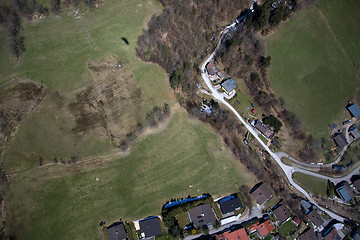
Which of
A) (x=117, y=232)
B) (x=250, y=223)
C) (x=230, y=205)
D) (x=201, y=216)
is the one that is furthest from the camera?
(x=250, y=223)

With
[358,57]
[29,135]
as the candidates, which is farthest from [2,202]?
[358,57]

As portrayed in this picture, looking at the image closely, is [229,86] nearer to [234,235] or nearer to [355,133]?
[234,235]

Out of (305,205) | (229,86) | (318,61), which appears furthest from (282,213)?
(318,61)

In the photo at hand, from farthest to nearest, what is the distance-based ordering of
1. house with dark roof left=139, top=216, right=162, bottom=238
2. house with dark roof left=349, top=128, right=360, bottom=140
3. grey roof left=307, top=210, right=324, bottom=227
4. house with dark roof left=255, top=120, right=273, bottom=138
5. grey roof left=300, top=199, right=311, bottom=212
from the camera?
house with dark roof left=349, top=128, right=360, bottom=140 < house with dark roof left=255, top=120, right=273, bottom=138 < grey roof left=300, top=199, right=311, bottom=212 < grey roof left=307, top=210, right=324, bottom=227 < house with dark roof left=139, top=216, right=162, bottom=238

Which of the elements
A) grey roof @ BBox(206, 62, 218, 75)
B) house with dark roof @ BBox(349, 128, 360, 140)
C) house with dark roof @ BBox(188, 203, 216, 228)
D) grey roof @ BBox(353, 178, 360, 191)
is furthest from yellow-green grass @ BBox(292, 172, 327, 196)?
grey roof @ BBox(206, 62, 218, 75)

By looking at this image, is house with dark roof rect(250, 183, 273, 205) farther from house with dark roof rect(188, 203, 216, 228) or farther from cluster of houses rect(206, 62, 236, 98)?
cluster of houses rect(206, 62, 236, 98)

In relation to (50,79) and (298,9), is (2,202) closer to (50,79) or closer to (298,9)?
(50,79)
